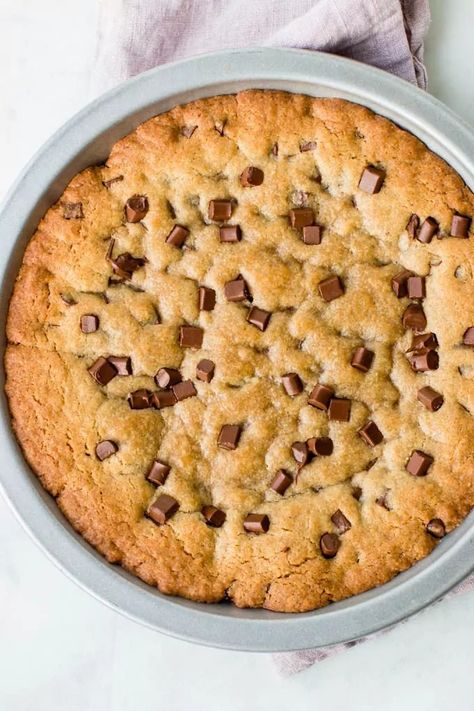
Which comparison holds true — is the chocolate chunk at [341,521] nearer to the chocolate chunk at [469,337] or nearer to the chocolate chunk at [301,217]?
the chocolate chunk at [469,337]

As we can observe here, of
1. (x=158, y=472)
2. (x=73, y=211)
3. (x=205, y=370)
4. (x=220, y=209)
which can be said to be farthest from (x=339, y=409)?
(x=73, y=211)

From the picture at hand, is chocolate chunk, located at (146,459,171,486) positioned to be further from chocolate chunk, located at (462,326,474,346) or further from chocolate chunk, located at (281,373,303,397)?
chocolate chunk, located at (462,326,474,346)

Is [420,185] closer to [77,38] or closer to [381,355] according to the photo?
[381,355]

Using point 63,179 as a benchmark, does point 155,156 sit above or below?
above

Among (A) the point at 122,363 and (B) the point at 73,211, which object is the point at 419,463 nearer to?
(A) the point at 122,363

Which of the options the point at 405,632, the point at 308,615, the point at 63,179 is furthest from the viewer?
the point at 405,632

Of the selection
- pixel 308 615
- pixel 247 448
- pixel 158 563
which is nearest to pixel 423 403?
pixel 247 448

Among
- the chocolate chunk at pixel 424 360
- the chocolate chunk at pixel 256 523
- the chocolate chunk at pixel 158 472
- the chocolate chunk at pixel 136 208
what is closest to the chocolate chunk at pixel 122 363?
the chocolate chunk at pixel 158 472

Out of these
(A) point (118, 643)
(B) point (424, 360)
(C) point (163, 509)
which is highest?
(B) point (424, 360)
